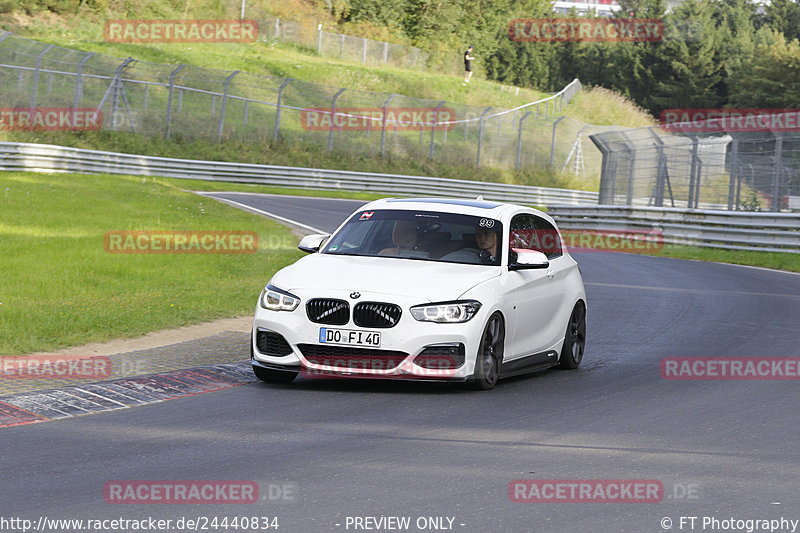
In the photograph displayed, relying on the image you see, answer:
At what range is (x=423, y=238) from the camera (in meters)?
10.4

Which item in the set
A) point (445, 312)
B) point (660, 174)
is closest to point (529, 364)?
point (445, 312)

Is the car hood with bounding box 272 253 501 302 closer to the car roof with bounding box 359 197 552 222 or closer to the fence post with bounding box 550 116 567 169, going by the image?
the car roof with bounding box 359 197 552 222

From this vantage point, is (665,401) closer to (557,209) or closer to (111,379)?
(111,379)

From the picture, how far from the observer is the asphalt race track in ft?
19.3

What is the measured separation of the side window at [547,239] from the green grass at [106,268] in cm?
406

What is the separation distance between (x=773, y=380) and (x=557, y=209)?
24008 millimetres

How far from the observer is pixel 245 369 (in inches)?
410

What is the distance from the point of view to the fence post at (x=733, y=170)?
94.0 ft

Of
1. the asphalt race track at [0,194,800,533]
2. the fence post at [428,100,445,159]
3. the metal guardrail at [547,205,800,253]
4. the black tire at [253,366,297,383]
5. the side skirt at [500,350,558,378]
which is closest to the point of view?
the asphalt race track at [0,194,800,533]

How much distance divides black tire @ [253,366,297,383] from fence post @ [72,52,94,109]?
3638cm

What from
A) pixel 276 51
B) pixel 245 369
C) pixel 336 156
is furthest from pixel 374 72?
pixel 245 369

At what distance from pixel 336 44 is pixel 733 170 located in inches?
2010

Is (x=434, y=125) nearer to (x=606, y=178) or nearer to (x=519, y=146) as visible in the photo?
(x=519, y=146)
